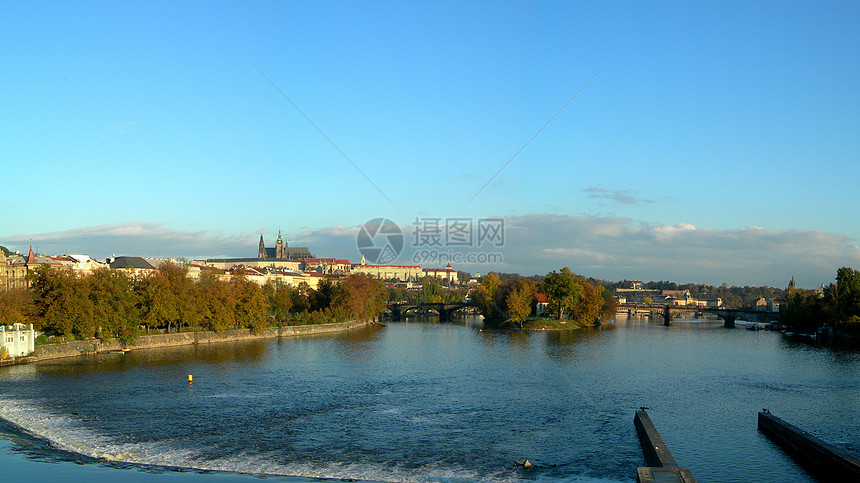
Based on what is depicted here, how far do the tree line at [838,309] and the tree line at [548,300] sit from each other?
22577mm

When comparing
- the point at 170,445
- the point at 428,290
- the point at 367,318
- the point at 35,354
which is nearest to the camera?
the point at 170,445

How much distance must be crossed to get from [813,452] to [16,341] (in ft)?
131

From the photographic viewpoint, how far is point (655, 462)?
1830 centimetres

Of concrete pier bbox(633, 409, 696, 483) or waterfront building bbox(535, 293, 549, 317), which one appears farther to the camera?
waterfront building bbox(535, 293, 549, 317)

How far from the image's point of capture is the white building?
3930 cm

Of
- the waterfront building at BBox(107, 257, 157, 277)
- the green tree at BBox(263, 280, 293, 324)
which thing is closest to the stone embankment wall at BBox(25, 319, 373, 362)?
the green tree at BBox(263, 280, 293, 324)

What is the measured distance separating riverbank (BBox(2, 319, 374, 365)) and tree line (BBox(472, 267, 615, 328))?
20.0 m

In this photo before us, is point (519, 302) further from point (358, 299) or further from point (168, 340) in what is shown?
point (168, 340)

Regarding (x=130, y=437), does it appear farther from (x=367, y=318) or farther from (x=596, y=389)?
(x=367, y=318)

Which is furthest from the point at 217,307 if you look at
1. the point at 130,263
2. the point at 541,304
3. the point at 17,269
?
the point at 130,263

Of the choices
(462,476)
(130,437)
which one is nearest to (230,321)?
(130,437)

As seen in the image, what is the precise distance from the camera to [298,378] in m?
36.0

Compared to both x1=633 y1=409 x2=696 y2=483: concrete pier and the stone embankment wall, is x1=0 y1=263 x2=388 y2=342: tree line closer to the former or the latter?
the stone embankment wall

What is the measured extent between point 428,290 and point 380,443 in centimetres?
11504
